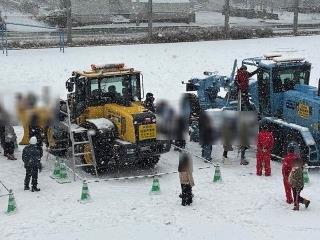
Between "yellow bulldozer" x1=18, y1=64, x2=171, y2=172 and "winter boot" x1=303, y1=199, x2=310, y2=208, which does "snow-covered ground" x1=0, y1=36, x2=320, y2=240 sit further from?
"yellow bulldozer" x1=18, y1=64, x2=171, y2=172

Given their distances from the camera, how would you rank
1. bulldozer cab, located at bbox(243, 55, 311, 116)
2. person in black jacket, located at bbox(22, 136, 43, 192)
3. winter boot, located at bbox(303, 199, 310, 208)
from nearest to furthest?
winter boot, located at bbox(303, 199, 310, 208), person in black jacket, located at bbox(22, 136, 43, 192), bulldozer cab, located at bbox(243, 55, 311, 116)

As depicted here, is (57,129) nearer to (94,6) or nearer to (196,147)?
(196,147)

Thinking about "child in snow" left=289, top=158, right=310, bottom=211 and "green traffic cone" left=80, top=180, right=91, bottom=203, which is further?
"green traffic cone" left=80, top=180, right=91, bottom=203

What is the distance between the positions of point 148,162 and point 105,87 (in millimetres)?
2300

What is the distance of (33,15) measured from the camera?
171 feet

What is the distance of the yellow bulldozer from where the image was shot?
595 inches

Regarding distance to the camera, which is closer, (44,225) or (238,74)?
(44,225)

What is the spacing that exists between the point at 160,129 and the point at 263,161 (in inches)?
110

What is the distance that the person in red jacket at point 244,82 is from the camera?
17734 mm

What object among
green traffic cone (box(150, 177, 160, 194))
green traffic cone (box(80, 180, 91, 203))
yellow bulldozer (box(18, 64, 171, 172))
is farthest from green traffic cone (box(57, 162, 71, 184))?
green traffic cone (box(150, 177, 160, 194))

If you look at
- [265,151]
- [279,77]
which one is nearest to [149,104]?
[265,151]

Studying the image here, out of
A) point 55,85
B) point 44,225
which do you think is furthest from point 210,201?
point 55,85

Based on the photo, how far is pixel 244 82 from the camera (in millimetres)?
17797

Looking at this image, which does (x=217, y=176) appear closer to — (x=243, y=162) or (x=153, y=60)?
(x=243, y=162)
